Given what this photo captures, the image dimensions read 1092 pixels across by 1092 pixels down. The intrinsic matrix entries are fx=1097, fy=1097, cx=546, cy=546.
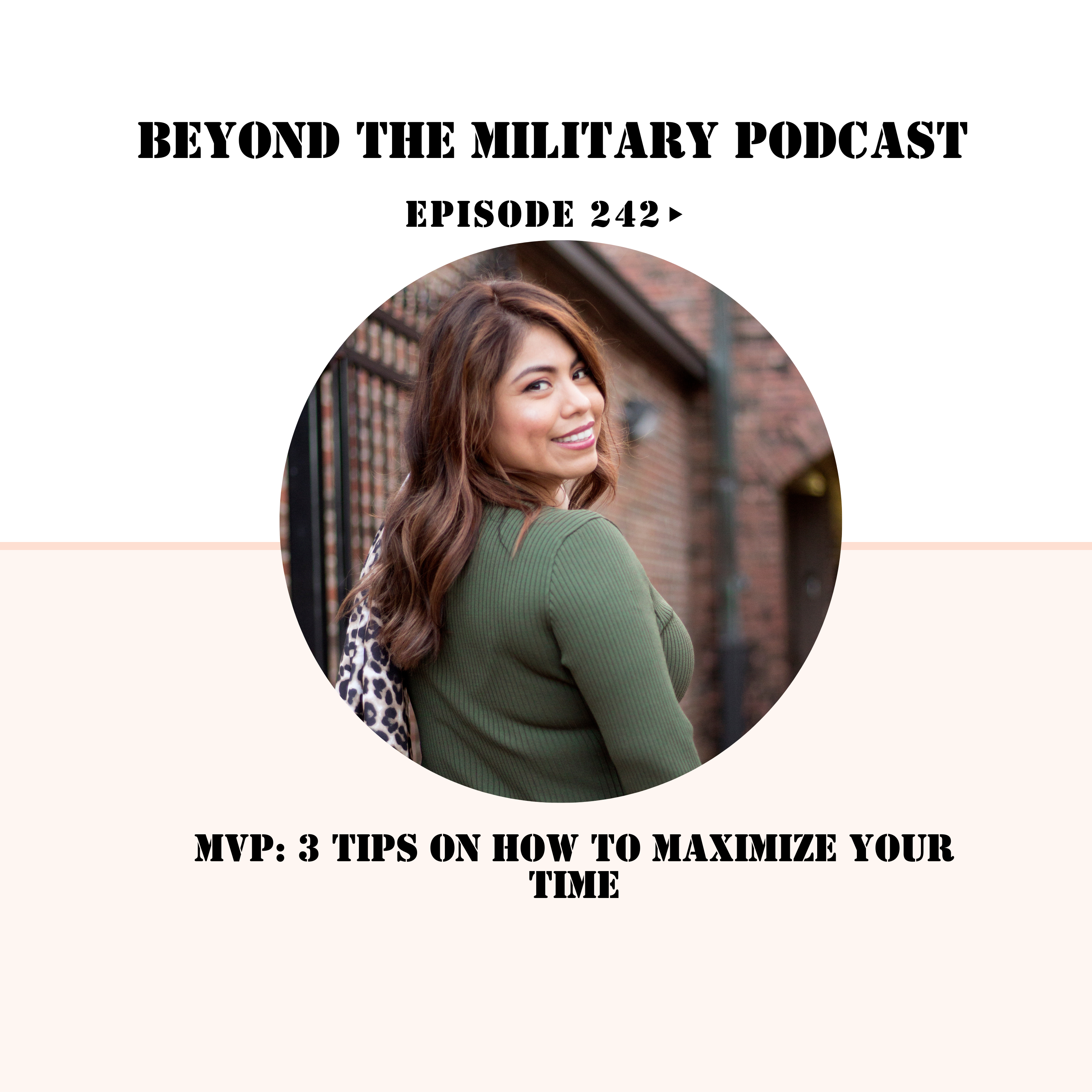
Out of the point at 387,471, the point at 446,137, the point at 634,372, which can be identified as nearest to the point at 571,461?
the point at 446,137

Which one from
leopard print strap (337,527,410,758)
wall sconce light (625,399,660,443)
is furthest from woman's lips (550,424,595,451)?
wall sconce light (625,399,660,443)

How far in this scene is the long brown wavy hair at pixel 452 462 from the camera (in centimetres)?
174

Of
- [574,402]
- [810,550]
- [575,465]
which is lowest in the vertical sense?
[810,550]

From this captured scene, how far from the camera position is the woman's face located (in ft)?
5.90

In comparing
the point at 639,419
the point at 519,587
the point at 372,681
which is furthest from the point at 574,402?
the point at 639,419

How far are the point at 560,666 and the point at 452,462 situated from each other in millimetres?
388

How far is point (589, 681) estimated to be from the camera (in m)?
1.63

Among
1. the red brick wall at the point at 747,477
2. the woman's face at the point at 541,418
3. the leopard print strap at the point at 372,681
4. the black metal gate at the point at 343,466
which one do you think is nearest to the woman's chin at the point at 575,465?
the woman's face at the point at 541,418

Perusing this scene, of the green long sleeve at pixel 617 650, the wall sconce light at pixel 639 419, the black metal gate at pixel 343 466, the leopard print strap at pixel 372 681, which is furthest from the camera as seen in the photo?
the wall sconce light at pixel 639 419

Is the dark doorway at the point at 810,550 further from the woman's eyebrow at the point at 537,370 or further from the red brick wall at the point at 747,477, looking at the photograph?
the woman's eyebrow at the point at 537,370

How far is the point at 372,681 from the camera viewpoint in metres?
1.87

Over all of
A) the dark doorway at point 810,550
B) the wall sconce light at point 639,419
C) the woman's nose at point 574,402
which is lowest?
the dark doorway at point 810,550

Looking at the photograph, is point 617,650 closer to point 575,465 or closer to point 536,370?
point 575,465

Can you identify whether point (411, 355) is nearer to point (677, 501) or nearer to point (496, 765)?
point (496, 765)
